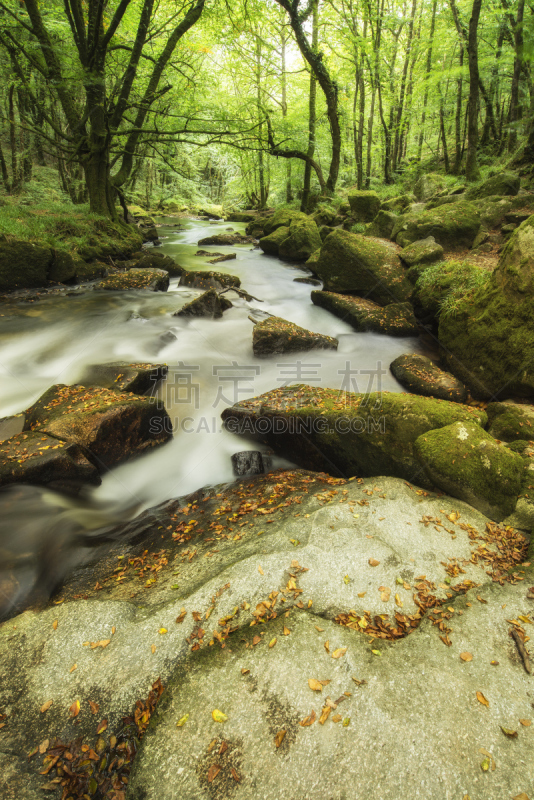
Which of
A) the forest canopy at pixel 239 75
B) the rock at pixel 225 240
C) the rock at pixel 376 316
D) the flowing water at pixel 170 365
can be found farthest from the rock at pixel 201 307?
the rock at pixel 225 240

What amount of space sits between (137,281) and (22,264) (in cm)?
306

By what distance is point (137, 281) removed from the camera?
1143 centimetres

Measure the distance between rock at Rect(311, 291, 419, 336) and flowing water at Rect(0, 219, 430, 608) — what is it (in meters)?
0.22

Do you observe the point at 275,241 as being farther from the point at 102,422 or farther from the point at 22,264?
the point at 102,422

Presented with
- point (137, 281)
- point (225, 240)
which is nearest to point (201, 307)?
Answer: point (137, 281)

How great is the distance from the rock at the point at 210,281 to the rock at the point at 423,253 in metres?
5.44

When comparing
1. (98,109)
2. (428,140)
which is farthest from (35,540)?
(428,140)

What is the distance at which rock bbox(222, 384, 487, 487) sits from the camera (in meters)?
4.09

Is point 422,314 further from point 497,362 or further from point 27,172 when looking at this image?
point 27,172

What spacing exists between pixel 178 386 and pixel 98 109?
422 inches

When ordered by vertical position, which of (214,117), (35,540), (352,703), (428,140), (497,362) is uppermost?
(428,140)

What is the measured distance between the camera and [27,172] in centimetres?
2102

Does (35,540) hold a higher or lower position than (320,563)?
lower

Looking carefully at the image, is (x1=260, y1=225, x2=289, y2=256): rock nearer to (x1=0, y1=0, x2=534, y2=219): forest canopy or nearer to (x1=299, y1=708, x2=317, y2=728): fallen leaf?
(x1=0, y1=0, x2=534, y2=219): forest canopy
